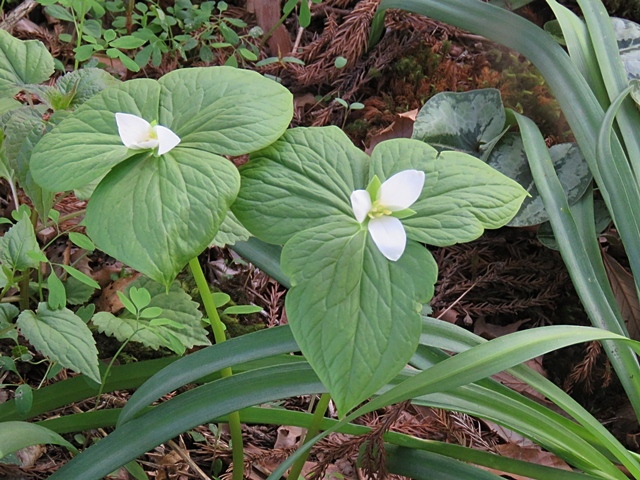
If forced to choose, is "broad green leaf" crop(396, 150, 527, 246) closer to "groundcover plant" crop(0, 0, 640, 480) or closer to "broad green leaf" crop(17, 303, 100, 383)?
"groundcover plant" crop(0, 0, 640, 480)

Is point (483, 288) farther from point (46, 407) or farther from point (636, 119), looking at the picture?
point (46, 407)

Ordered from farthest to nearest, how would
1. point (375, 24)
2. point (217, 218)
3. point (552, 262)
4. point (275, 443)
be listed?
point (375, 24) < point (552, 262) < point (275, 443) < point (217, 218)

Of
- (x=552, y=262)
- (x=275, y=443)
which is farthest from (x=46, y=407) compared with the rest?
(x=552, y=262)

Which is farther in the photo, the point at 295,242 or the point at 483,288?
the point at 483,288

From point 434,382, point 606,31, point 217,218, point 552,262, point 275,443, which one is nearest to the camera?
point 217,218

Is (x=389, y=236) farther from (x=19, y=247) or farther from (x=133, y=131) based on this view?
(x=19, y=247)

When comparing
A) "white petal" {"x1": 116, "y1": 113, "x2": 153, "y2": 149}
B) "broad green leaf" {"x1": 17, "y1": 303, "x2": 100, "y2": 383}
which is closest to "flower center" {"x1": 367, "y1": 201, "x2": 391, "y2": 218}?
"white petal" {"x1": 116, "y1": 113, "x2": 153, "y2": 149}

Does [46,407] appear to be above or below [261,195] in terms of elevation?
below
